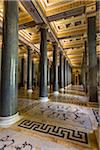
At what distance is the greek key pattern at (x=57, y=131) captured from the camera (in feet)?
7.07

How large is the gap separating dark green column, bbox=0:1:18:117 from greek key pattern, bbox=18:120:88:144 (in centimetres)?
56

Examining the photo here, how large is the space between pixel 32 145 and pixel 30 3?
15.3 feet

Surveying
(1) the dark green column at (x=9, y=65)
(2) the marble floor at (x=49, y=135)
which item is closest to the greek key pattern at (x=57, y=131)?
(2) the marble floor at (x=49, y=135)

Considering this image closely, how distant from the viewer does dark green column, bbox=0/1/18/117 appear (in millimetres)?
2842

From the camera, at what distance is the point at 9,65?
2.90 metres

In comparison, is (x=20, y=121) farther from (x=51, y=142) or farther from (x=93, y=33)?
(x=93, y=33)

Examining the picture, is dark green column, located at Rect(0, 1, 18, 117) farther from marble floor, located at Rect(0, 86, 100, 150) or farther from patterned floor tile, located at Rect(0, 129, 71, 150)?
patterned floor tile, located at Rect(0, 129, 71, 150)

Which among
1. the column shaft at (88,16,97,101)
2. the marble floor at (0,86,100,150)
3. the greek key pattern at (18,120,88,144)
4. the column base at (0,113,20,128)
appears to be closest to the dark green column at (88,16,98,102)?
the column shaft at (88,16,97,101)

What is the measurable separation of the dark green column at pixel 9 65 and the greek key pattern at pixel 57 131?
0.56m

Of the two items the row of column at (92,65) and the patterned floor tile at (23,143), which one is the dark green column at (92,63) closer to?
the row of column at (92,65)

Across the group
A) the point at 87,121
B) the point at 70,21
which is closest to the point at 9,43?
the point at 87,121

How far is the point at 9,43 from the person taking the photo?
2.93 m

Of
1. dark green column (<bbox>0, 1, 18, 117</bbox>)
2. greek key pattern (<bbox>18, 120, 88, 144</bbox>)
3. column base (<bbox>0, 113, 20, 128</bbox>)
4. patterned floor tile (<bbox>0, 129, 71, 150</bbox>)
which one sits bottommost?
greek key pattern (<bbox>18, 120, 88, 144</bbox>)

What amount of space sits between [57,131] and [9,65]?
6.34ft
